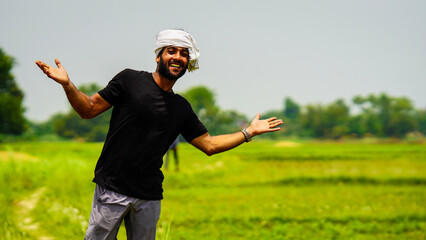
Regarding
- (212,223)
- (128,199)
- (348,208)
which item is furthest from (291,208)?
(128,199)

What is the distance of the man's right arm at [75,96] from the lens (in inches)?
112

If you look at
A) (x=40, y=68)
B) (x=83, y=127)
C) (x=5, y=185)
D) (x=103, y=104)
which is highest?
(x=83, y=127)

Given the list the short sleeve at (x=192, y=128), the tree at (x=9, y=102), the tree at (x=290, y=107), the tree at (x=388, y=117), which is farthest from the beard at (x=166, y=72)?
the tree at (x=290, y=107)

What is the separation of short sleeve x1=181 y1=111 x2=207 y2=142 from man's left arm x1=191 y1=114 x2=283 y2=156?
0.14ft

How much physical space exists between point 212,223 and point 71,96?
18.0 feet

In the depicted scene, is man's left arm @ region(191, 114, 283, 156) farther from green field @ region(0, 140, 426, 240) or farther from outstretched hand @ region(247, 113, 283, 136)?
green field @ region(0, 140, 426, 240)

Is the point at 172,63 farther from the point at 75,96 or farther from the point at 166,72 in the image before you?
the point at 75,96

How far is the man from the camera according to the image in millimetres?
3091

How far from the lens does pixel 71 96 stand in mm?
2887

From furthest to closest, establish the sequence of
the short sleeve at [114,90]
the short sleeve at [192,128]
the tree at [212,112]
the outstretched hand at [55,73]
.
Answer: the tree at [212,112]
the short sleeve at [192,128]
the short sleeve at [114,90]
the outstretched hand at [55,73]

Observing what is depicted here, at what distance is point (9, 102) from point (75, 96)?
51.2 m

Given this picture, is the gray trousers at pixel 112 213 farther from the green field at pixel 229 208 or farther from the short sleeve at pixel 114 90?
the green field at pixel 229 208

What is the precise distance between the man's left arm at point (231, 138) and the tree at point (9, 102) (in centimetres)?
5015

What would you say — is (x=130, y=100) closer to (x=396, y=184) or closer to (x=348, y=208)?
(x=348, y=208)
